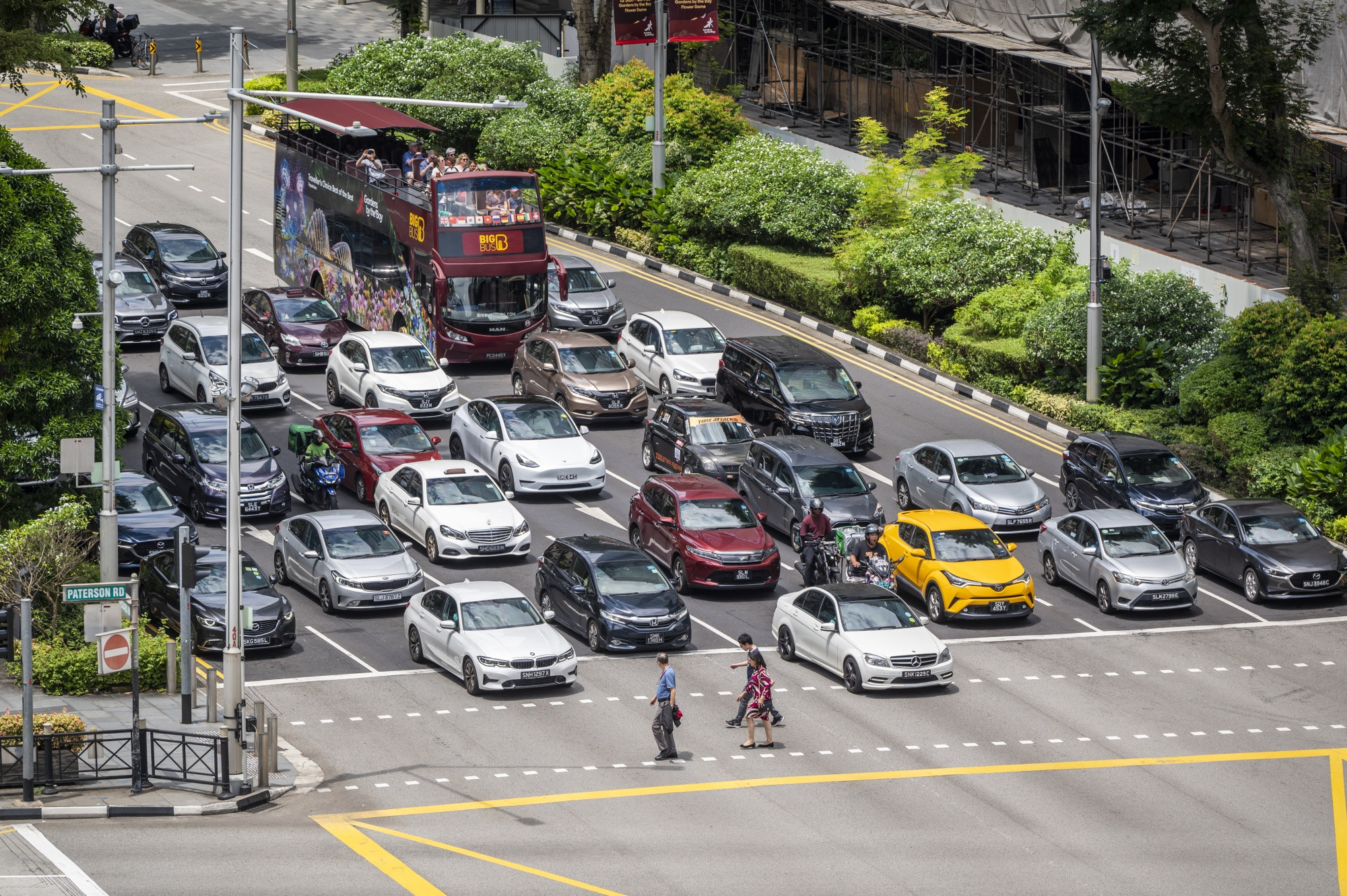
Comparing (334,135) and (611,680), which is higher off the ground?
(334,135)

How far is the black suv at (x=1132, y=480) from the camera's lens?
116 feet

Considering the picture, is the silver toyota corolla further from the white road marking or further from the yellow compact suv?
the white road marking

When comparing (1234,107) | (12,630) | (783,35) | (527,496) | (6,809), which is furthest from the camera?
(783,35)

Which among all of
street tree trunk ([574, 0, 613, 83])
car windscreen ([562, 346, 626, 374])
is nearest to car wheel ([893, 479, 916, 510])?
car windscreen ([562, 346, 626, 374])

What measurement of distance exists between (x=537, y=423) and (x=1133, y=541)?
11.9 metres

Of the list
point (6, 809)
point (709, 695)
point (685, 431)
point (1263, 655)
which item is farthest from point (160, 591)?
point (1263, 655)

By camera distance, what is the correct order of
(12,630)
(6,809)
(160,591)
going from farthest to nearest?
1. (160,591)
2. (12,630)
3. (6,809)

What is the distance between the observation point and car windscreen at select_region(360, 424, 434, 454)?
118 ft

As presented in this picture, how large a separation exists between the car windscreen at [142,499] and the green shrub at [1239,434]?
2065 cm

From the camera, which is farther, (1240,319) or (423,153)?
(423,153)

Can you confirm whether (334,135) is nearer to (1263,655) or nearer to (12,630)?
(12,630)

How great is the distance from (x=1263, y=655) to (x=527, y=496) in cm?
1419

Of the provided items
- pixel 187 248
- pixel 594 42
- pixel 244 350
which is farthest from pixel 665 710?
pixel 594 42

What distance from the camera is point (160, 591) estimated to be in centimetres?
2995
